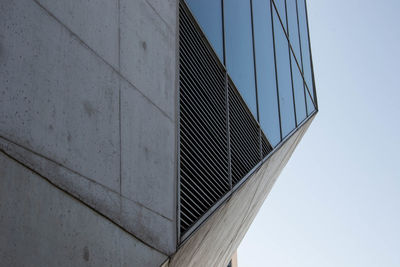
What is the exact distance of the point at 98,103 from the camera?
4.46m

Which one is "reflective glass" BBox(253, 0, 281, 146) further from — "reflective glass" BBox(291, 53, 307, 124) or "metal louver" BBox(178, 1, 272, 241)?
"reflective glass" BBox(291, 53, 307, 124)

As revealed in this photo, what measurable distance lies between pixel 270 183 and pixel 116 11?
24.5 ft

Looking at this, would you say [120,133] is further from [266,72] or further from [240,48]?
[266,72]

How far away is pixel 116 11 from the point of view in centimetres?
504

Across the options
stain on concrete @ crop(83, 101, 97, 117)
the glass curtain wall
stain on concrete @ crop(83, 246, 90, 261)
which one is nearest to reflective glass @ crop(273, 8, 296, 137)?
the glass curtain wall

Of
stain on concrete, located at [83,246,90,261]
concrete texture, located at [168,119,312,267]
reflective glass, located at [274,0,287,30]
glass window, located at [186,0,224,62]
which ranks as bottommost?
stain on concrete, located at [83,246,90,261]

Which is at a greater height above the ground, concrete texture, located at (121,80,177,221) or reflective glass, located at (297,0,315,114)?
reflective glass, located at (297,0,315,114)

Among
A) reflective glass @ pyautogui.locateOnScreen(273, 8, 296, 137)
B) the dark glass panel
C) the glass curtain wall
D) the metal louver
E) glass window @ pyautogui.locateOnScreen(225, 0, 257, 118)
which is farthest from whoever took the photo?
the dark glass panel

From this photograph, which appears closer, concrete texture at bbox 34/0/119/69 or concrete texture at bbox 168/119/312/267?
concrete texture at bbox 34/0/119/69

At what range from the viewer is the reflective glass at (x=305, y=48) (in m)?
14.9

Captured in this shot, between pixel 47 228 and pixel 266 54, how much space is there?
765 centimetres

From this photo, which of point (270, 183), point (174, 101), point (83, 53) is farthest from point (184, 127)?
point (270, 183)

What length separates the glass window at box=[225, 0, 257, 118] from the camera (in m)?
8.46

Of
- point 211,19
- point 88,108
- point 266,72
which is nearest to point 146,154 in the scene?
point 88,108
